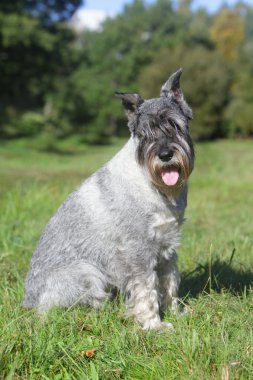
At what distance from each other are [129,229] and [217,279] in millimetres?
1247

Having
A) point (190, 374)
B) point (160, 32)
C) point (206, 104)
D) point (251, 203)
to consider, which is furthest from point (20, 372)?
point (160, 32)

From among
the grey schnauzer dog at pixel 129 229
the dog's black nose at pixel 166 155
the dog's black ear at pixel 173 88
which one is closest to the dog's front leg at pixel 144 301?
the grey schnauzer dog at pixel 129 229

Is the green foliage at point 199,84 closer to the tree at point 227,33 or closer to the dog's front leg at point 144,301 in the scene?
the tree at point 227,33

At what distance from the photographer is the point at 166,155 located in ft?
13.1

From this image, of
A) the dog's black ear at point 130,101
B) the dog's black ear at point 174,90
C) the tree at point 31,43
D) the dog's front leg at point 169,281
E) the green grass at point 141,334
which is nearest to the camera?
the green grass at point 141,334

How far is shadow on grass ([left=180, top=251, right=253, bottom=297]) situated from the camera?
4845 millimetres

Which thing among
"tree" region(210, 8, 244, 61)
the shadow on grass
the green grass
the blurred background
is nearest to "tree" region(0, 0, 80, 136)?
the blurred background

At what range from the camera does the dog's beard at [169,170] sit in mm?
3994

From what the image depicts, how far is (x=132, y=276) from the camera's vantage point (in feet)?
14.2

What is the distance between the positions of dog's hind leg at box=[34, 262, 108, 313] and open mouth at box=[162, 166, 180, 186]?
94 cm

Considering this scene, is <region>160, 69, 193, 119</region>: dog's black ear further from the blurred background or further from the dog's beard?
the blurred background

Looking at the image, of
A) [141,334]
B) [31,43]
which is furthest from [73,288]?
[31,43]

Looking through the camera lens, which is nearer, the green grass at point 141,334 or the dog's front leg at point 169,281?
the green grass at point 141,334

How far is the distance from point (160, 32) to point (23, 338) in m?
42.4
